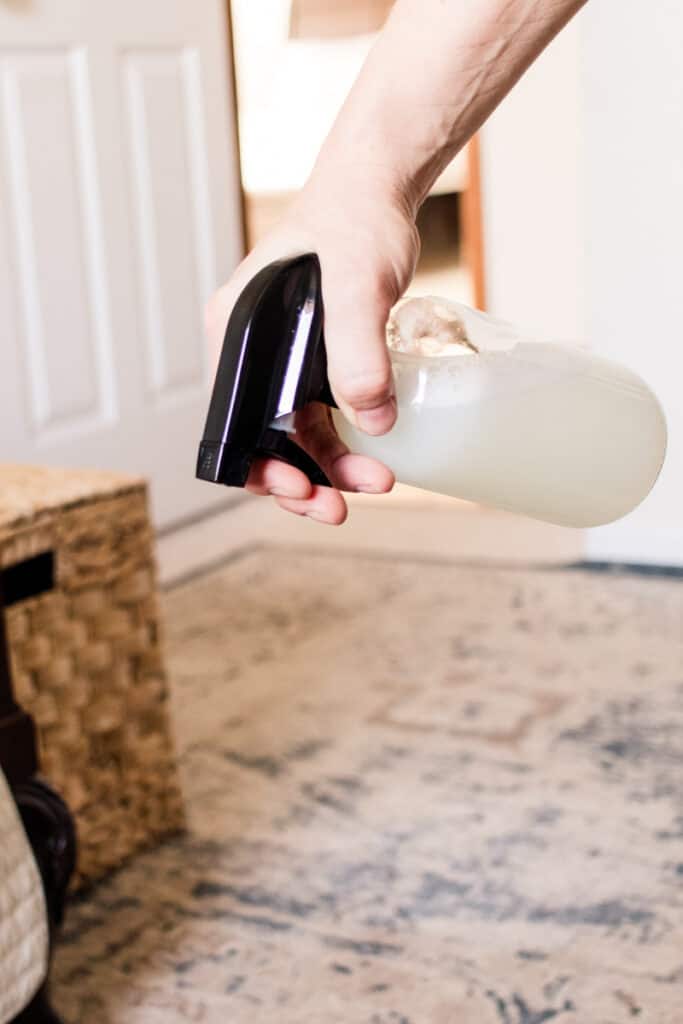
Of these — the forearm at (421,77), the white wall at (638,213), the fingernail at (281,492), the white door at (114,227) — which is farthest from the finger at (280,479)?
the white door at (114,227)

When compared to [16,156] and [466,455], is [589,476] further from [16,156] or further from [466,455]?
[16,156]

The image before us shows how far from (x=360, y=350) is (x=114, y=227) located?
75.9 inches

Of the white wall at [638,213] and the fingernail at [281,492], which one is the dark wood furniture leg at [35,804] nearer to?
the fingernail at [281,492]

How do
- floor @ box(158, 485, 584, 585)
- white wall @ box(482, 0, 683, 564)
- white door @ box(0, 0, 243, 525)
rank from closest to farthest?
white wall @ box(482, 0, 683, 564), white door @ box(0, 0, 243, 525), floor @ box(158, 485, 584, 585)

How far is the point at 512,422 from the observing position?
2.15 feet

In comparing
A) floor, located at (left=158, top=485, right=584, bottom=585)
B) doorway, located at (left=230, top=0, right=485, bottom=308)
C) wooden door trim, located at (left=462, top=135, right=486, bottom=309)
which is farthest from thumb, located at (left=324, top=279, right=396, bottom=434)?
doorway, located at (left=230, top=0, right=485, bottom=308)

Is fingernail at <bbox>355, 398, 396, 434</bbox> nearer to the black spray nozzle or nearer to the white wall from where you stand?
the black spray nozzle

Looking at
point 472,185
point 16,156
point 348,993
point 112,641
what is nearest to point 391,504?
point 472,185

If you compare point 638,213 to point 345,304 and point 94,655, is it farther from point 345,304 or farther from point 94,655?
point 345,304

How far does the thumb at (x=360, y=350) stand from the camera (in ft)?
1.73

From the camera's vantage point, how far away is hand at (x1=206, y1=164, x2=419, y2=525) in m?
0.53

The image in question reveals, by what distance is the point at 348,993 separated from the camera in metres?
1.09

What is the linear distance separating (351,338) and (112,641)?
2.77 ft

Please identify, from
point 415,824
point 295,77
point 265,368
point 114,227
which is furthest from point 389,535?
point 295,77
